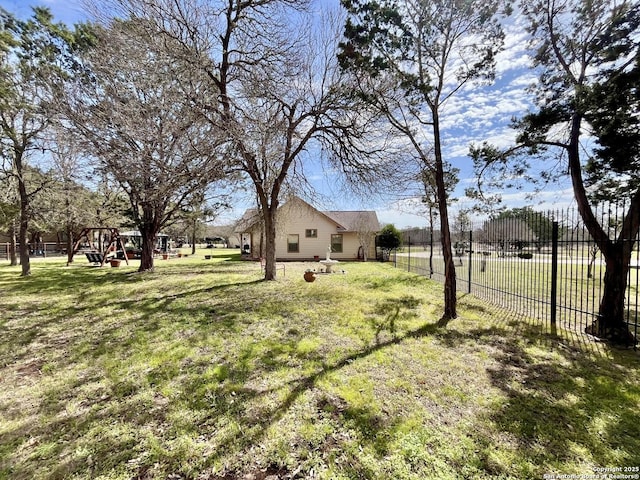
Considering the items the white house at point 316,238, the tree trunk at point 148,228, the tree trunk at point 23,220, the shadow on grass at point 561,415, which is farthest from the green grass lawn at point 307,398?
the white house at point 316,238

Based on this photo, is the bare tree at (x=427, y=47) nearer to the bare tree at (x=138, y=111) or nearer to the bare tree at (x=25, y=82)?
the bare tree at (x=138, y=111)

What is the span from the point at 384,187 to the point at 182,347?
7518mm

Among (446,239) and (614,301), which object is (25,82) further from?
(614,301)

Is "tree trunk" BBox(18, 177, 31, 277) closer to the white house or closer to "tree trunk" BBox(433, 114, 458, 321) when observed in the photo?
the white house

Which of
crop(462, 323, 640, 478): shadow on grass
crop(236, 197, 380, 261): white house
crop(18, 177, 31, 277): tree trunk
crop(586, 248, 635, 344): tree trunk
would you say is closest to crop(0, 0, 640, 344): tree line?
crop(586, 248, 635, 344): tree trunk

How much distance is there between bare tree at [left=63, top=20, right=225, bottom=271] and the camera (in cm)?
571

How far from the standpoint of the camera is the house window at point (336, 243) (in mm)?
24094

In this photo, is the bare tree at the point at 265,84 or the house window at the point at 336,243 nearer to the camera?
the bare tree at the point at 265,84

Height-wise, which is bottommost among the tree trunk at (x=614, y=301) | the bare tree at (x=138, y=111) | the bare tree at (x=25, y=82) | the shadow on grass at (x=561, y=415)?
the shadow on grass at (x=561, y=415)

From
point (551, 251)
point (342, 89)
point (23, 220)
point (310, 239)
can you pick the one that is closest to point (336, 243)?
point (310, 239)

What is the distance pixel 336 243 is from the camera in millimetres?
24141

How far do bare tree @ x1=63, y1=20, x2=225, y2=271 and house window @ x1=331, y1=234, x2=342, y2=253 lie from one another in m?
Answer: 17.8

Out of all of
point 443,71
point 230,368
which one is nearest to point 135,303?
point 230,368

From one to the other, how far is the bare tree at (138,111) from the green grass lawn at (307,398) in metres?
3.39
